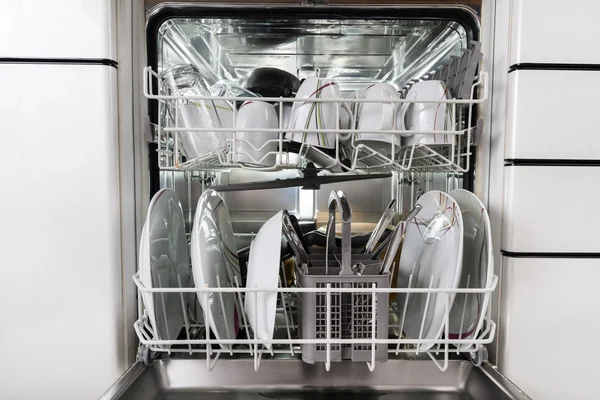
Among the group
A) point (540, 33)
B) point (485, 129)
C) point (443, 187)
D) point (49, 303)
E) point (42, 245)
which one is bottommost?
point (49, 303)

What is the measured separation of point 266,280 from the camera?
1.91 ft

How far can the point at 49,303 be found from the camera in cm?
67

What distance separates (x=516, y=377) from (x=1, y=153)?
1017mm

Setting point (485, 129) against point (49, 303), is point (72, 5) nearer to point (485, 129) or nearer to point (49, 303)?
point (49, 303)

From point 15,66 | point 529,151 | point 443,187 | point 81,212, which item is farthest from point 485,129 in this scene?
point 15,66

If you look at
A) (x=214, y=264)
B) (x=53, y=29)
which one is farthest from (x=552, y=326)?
(x=53, y=29)

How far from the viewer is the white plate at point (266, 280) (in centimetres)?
58

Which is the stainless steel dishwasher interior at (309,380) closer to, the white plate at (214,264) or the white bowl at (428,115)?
the white plate at (214,264)

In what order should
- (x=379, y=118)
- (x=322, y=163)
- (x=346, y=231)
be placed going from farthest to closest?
1. (x=322, y=163)
2. (x=379, y=118)
3. (x=346, y=231)

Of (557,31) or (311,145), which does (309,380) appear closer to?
(311,145)

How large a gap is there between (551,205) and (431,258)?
23 centimetres

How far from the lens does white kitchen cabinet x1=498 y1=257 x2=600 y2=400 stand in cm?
68

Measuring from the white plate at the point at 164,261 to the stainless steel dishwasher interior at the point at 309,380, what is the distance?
3.6 inches

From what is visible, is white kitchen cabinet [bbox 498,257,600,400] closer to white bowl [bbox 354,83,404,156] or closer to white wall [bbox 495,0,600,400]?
white wall [bbox 495,0,600,400]
